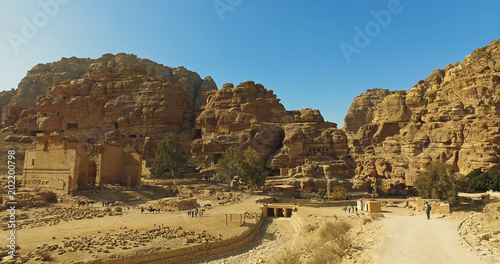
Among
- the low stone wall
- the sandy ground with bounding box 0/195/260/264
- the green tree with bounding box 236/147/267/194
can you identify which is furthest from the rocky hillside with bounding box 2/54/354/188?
the low stone wall

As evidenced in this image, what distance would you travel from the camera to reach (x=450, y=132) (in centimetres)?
4922

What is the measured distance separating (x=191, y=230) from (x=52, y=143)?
76.4 feet

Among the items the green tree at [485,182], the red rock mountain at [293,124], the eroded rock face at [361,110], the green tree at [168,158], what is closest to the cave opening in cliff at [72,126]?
the red rock mountain at [293,124]

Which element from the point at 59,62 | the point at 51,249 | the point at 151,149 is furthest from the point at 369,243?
the point at 59,62

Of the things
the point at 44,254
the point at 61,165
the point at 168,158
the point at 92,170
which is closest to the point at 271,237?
the point at 44,254

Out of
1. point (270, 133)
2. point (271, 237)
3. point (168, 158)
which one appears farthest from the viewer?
point (270, 133)

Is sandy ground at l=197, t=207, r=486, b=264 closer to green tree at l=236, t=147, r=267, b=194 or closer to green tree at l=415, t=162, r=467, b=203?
green tree at l=415, t=162, r=467, b=203

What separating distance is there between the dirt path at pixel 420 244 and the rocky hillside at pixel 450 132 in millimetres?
31131

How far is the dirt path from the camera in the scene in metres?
12.5

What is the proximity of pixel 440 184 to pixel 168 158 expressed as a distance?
38.8m

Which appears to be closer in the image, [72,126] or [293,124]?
[293,124]

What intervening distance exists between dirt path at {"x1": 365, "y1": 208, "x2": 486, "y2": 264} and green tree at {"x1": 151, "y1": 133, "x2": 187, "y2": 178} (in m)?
37.2

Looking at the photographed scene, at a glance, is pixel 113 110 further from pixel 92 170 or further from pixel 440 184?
pixel 440 184

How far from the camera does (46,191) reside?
31062mm
